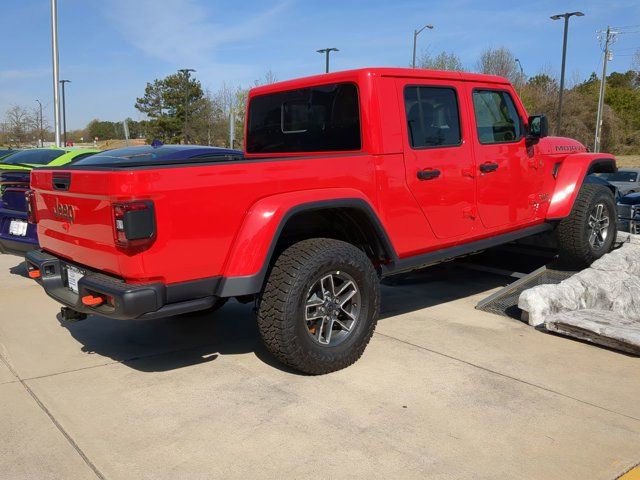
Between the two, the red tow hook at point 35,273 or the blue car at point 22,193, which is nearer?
the red tow hook at point 35,273

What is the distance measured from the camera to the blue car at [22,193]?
244 inches

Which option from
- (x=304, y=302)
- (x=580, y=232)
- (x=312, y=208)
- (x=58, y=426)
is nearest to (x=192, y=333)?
(x=304, y=302)

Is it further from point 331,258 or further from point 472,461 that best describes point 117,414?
point 472,461

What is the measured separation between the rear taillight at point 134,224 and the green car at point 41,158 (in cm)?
532

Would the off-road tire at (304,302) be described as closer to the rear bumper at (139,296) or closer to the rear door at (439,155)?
the rear bumper at (139,296)

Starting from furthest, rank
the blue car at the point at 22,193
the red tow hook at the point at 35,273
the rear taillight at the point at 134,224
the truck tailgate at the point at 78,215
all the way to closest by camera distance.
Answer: the blue car at the point at 22,193, the red tow hook at the point at 35,273, the truck tailgate at the point at 78,215, the rear taillight at the point at 134,224

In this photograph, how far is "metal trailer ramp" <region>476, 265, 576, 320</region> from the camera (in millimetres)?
5496

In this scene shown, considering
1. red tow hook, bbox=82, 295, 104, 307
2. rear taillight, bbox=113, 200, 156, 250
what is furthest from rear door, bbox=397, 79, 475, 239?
red tow hook, bbox=82, 295, 104, 307

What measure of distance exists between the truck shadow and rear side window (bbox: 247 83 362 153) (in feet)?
5.16

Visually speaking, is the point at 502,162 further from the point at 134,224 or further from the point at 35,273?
the point at 35,273

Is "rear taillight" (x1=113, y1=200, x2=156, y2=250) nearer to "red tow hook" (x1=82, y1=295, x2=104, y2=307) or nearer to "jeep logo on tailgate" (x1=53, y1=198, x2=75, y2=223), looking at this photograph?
"red tow hook" (x1=82, y1=295, x2=104, y2=307)

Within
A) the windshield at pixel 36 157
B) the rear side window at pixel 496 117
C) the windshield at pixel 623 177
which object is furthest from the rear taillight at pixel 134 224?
the windshield at pixel 623 177

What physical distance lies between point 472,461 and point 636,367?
1.96 m

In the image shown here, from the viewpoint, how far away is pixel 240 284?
3.46 metres
